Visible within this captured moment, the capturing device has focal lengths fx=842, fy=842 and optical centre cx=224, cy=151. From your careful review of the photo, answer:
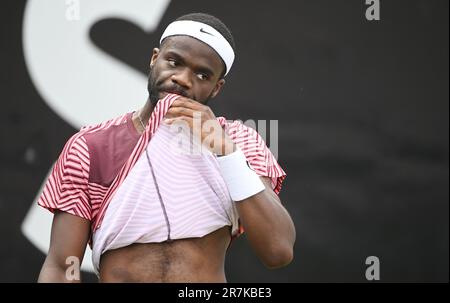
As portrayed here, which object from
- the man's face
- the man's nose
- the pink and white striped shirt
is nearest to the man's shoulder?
the pink and white striped shirt

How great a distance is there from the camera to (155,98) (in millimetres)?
2748

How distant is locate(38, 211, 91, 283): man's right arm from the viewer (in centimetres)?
259

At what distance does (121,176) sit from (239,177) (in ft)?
1.28

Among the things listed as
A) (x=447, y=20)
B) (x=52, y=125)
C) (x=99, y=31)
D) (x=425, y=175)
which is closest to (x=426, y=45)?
(x=447, y=20)

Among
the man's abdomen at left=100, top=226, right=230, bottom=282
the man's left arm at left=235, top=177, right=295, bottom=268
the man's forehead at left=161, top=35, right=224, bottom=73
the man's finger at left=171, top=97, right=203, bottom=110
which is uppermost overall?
the man's forehead at left=161, top=35, right=224, bottom=73

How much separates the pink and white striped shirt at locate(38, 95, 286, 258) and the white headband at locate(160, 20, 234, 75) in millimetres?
247

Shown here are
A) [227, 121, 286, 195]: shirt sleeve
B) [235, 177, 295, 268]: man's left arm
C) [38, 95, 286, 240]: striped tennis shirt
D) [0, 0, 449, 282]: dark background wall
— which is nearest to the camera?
[235, 177, 295, 268]: man's left arm

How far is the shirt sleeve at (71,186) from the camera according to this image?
2609 millimetres

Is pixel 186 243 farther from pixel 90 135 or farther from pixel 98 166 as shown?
pixel 90 135

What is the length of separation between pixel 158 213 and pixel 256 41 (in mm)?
1408

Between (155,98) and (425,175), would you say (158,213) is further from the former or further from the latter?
(425,175)

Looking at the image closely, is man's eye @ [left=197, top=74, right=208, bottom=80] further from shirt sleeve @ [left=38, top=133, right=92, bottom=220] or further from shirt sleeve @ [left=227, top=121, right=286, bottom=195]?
shirt sleeve @ [left=38, top=133, right=92, bottom=220]

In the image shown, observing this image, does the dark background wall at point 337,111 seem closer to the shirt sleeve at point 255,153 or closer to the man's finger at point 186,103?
the shirt sleeve at point 255,153

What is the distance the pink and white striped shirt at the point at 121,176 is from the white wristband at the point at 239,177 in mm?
136
